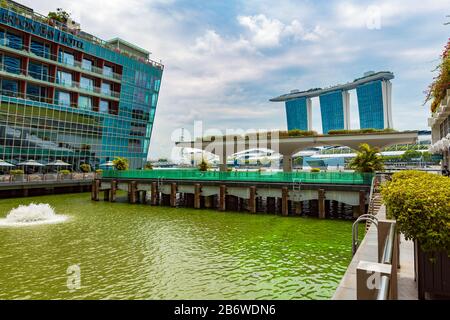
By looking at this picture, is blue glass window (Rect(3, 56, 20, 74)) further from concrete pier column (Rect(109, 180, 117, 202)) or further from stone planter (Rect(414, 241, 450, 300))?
stone planter (Rect(414, 241, 450, 300))

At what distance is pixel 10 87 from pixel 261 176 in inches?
1602

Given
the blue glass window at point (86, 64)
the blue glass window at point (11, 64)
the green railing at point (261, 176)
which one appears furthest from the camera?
the blue glass window at point (86, 64)

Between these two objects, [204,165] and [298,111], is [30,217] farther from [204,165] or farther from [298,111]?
[298,111]

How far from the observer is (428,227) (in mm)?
5711

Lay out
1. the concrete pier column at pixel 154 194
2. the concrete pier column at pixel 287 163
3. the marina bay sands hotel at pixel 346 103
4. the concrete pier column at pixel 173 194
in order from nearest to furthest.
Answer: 1. the concrete pier column at pixel 173 194
2. the concrete pier column at pixel 154 194
3. the concrete pier column at pixel 287 163
4. the marina bay sands hotel at pixel 346 103

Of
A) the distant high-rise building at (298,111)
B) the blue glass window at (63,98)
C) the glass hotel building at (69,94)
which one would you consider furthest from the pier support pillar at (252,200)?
the distant high-rise building at (298,111)

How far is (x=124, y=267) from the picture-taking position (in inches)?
547

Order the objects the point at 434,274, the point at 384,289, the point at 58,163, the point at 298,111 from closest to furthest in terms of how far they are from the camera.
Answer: the point at 384,289 < the point at 434,274 < the point at 58,163 < the point at 298,111

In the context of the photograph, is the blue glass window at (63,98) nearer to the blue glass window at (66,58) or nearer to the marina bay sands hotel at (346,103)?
the blue glass window at (66,58)

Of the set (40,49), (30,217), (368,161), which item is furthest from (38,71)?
(368,161)

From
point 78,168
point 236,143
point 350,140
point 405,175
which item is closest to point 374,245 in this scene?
point 405,175

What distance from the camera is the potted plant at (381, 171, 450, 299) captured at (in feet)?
18.6

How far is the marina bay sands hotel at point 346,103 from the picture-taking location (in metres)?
152

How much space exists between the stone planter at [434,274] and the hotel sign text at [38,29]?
54.8m
